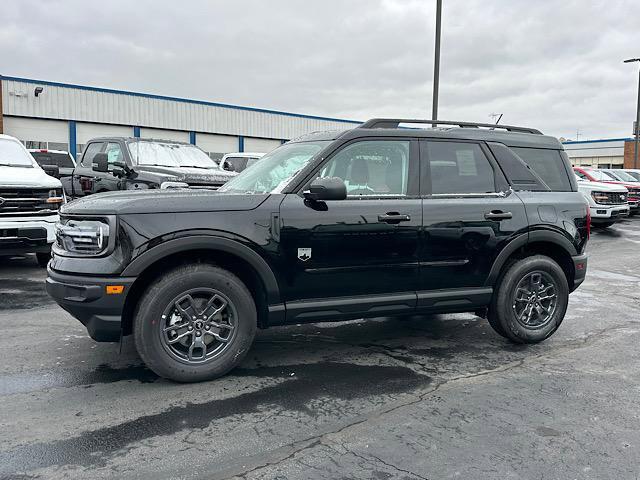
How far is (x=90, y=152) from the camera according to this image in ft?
37.8

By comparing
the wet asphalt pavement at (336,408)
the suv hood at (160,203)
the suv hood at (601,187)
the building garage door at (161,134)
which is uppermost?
the building garage door at (161,134)

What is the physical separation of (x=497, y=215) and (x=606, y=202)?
39.6ft

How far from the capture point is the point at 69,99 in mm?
29859

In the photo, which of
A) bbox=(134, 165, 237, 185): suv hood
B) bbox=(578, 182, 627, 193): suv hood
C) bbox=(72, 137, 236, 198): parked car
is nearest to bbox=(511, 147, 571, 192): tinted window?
bbox=(134, 165, 237, 185): suv hood

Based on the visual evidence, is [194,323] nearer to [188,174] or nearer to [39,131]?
[188,174]

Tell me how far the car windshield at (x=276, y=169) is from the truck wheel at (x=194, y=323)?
0.91 metres

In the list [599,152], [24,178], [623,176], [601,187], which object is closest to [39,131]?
[24,178]

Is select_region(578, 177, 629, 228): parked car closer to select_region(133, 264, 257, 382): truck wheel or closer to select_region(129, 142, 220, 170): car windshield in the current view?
select_region(129, 142, 220, 170): car windshield

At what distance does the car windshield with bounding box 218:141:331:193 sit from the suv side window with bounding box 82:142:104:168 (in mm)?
7144

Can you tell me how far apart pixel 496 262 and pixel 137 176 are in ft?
21.6

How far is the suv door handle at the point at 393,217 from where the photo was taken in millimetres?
4359

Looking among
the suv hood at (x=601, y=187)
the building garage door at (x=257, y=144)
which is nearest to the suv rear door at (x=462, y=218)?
the suv hood at (x=601, y=187)

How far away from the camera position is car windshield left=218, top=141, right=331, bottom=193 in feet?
14.7

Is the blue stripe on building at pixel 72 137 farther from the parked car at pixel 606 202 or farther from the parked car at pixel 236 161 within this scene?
the parked car at pixel 606 202
